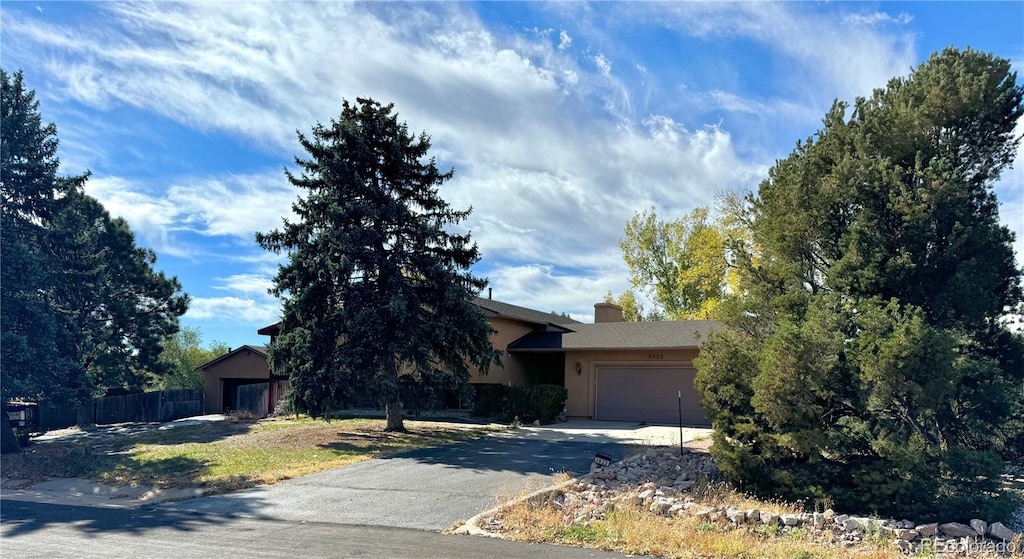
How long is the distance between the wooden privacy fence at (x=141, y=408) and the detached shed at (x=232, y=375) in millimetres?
A: 1334

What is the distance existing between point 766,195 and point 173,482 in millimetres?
13226

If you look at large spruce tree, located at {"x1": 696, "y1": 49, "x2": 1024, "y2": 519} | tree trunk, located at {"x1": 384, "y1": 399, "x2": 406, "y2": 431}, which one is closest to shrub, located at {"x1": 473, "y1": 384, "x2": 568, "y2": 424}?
tree trunk, located at {"x1": 384, "y1": 399, "x2": 406, "y2": 431}

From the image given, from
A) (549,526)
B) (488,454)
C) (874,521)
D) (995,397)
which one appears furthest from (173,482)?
(995,397)

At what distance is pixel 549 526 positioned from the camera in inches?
349

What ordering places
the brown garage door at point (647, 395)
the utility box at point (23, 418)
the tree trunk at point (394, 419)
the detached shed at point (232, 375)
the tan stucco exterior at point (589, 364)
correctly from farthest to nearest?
the detached shed at point (232, 375), the tan stucco exterior at point (589, 364), the brown garage door at point (647, 395), the utility box at point (23, 418), the tree trunk at point (394, 419)

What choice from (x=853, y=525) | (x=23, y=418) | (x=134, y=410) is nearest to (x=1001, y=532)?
(x=853, y=525)

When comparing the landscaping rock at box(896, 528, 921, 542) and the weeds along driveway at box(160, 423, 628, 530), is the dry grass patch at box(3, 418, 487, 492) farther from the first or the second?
the landscaping rock at box(896, 528, 921, 542)

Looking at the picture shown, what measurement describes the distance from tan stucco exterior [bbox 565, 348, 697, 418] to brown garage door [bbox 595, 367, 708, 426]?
218 millimetres

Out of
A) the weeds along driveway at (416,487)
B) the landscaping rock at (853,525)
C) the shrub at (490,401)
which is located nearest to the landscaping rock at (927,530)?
the landscaping rock at (853,525)

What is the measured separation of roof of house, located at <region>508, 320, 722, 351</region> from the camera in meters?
21.7

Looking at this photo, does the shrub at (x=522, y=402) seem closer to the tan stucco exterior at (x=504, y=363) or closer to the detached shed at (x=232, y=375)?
the tan stucco exterior at (x=504, y=363)

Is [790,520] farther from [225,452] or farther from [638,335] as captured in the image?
[638,335]

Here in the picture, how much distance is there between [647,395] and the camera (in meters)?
22.0

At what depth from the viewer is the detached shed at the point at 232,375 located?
28812 mm
